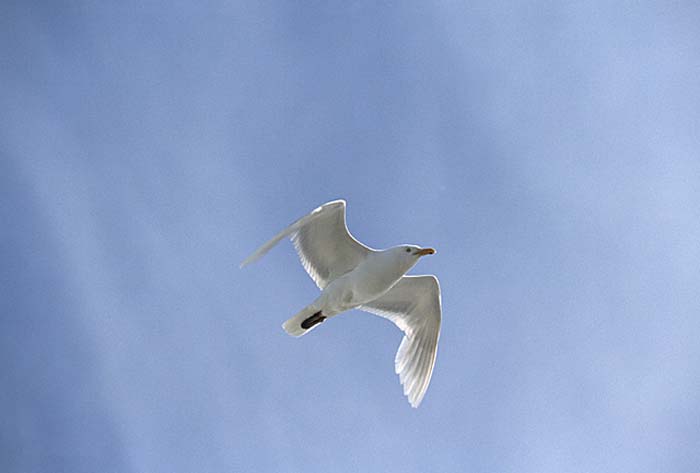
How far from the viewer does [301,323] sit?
939 cm

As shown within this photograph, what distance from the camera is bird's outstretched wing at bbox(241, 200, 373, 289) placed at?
29.9ft

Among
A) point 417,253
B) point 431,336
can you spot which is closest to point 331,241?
point 417,253

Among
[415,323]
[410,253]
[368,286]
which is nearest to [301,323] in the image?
[368,286]

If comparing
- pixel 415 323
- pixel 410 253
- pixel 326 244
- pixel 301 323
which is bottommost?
pixel 415 323

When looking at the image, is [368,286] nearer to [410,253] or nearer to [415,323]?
[410,253]

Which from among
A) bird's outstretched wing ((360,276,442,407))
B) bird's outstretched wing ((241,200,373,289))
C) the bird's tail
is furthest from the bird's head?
the bird's tail

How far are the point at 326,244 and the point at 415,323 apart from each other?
1801mm

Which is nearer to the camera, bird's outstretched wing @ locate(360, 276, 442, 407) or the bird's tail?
the bird's tail

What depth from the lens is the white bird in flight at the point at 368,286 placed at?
9.09 metres

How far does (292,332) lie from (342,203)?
176 cm

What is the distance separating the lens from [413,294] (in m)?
10.1

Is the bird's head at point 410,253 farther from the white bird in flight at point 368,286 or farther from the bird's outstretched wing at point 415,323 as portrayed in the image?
the bird's outstretched wing at point 415,323

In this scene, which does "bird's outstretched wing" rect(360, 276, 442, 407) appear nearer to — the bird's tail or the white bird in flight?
the white bird in flight

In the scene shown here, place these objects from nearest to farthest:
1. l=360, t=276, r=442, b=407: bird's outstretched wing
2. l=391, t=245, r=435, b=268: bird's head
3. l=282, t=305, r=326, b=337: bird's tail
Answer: l=391, t=245, r=435, b=268: bird's head → l=282, t=305, r=326, b=337: bird's tail → l=360, t=276, r=442, b=407: bird's outstretched wing
